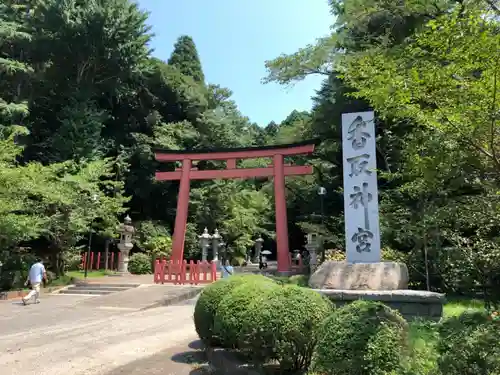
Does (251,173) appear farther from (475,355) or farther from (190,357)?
(475,355)

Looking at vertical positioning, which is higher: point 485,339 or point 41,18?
point 41,18

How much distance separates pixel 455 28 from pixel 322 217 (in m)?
16.0

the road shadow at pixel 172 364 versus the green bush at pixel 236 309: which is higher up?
the green bush at pixel 236 309

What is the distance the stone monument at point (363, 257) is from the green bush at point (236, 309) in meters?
2.01

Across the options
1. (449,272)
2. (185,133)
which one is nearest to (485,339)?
(449,272)

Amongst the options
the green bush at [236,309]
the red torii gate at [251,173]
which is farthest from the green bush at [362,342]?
the red torii gate at [251,173]

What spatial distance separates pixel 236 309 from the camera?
4.80 metres

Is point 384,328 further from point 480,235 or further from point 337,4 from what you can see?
point 337,4

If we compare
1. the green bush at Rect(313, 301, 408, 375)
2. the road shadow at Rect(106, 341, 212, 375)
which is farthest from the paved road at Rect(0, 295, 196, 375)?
the green bush at Rect(313, 301, 408, 375)

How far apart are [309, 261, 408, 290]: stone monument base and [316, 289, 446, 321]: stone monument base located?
432mm

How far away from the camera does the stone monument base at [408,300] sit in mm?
6152

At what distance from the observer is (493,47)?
3.58 metres

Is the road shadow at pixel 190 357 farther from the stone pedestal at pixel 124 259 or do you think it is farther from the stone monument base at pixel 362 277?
the stone pedestal at pixel 124 259

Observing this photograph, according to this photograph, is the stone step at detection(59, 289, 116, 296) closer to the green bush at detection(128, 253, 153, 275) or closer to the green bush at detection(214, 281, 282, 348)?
the green bush at detection(128, 253, 153, 275)
